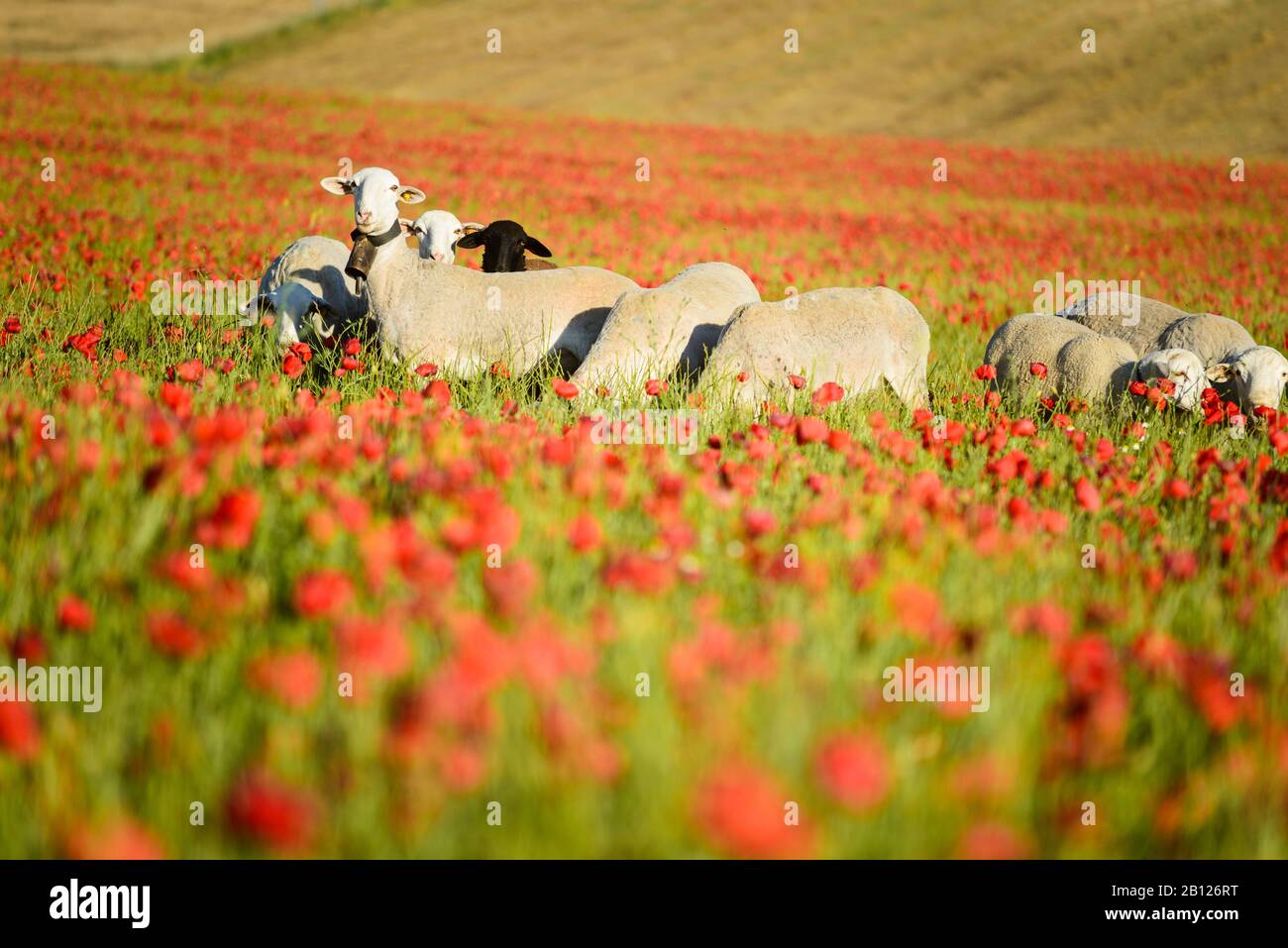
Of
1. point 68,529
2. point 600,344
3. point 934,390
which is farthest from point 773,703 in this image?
point 934,390

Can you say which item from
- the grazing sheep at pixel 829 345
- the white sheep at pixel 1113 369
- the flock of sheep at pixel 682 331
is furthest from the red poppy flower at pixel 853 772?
the white sheep at pixel 1113 369

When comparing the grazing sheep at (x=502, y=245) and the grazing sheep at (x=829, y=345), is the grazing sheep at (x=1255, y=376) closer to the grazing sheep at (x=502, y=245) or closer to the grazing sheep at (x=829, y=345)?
the grazing sheep at (x=829, y=345)

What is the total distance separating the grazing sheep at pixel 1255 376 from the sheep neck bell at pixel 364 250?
17.6ft

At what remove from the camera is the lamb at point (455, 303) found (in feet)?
20.1

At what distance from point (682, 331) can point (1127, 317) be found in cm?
385

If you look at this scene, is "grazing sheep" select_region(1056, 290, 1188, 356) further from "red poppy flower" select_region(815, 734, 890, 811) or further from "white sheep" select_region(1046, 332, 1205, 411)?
"red poppy flower" select_region(815, 734, 890, 811)

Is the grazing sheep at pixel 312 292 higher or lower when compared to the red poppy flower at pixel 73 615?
higher

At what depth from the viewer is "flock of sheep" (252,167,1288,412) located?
5781mm

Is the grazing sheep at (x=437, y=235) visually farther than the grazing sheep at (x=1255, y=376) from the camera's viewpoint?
Yes

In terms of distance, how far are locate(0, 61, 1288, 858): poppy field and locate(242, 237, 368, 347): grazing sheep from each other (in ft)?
2.47

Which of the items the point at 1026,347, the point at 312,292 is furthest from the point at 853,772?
the point at 312,292

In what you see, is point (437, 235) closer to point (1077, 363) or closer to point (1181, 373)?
point (1077, 363)

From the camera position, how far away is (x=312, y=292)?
7168mm

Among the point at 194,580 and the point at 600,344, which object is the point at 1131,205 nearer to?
the point at 600,344
